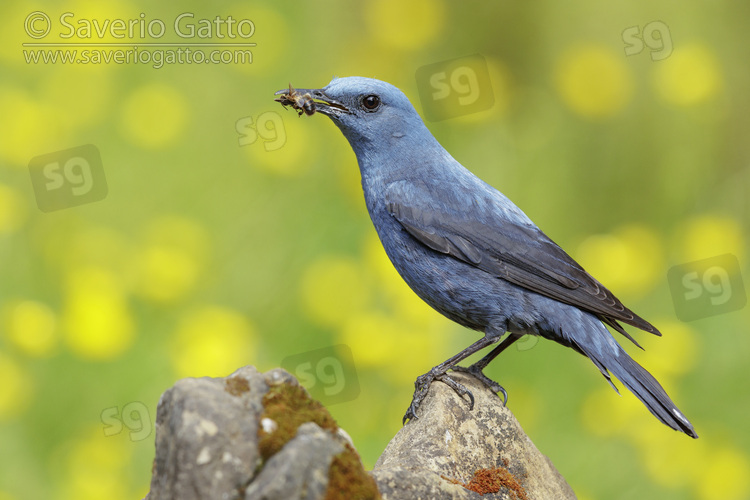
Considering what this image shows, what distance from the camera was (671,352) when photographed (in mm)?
6660

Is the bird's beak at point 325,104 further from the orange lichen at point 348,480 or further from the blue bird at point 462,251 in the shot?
the orange lichen at point 348,480

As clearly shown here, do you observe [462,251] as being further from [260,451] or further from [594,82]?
[594,82]

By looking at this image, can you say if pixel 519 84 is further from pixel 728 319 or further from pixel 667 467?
pixel 667 467

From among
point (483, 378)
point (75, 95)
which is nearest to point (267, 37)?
point (75, 95)

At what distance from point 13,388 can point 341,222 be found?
111 inches

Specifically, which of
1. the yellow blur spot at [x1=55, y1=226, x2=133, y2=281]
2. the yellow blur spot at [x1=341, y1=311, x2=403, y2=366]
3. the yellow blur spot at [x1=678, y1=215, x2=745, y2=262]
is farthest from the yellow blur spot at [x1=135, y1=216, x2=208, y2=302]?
the yellow blur spot at [x1=678, y1=215, x2=745, y2=262]

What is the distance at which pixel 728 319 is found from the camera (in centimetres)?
691

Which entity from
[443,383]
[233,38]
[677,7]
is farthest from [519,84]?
[443,383]

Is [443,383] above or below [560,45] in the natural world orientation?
below

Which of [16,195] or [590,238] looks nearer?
[16,195]

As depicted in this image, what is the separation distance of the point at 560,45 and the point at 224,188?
129 inches

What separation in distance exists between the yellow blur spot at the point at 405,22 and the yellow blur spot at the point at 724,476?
4.19 meters

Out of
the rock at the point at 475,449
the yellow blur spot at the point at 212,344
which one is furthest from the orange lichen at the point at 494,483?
the yellow blur spot at the point at 212,344

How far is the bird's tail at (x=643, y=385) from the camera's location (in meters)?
4.38
